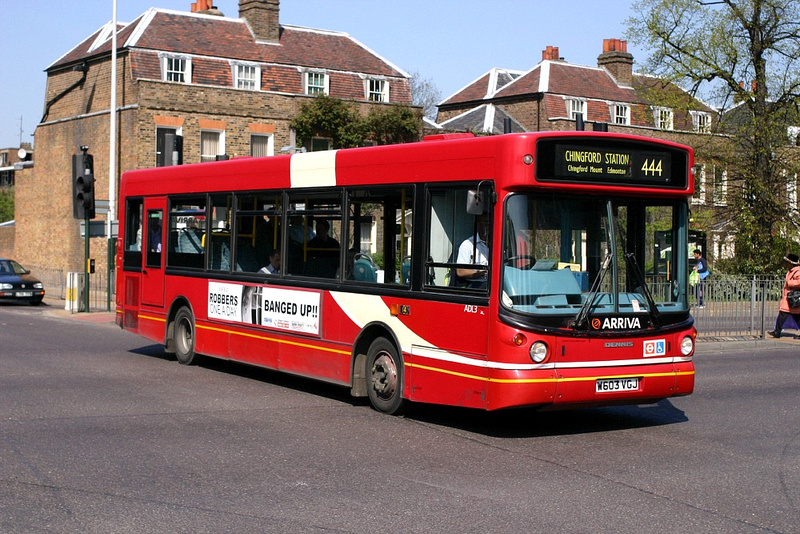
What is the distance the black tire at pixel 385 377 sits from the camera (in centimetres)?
1101

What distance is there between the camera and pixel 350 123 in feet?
141

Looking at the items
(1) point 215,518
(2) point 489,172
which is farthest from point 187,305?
(1) point 215,518

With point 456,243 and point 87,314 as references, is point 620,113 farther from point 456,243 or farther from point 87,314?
point 456,243

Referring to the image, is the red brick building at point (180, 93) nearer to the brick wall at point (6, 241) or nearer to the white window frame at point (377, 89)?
the white window frame at point (377, 89)

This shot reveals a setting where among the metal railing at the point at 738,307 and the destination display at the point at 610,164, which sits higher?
the destination display at the point at 610,164

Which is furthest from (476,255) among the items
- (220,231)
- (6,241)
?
(6,241)

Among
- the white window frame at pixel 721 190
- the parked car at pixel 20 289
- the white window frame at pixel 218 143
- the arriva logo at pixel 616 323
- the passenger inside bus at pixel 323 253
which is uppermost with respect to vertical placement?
the white window frame at pixel 218 143

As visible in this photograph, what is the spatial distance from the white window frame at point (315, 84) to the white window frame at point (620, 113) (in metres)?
17.1

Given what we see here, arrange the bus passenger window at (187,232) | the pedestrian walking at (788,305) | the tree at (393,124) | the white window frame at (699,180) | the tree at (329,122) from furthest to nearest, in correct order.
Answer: the tree at (393,124), the tree at (329,122), the white window frame at (699,180), the pedestrian walking at (788,305), the bus passenger window at (187,232)

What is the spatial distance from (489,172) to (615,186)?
4.07 feet

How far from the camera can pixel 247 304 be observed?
13.8 m

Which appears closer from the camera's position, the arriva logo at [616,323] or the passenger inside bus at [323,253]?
the arriva logo at [616,323]

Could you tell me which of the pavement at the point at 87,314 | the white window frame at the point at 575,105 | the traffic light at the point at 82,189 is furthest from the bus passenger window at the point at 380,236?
the white window frame at the point at 575,105

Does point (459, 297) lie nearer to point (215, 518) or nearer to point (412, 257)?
point (412, 257)
